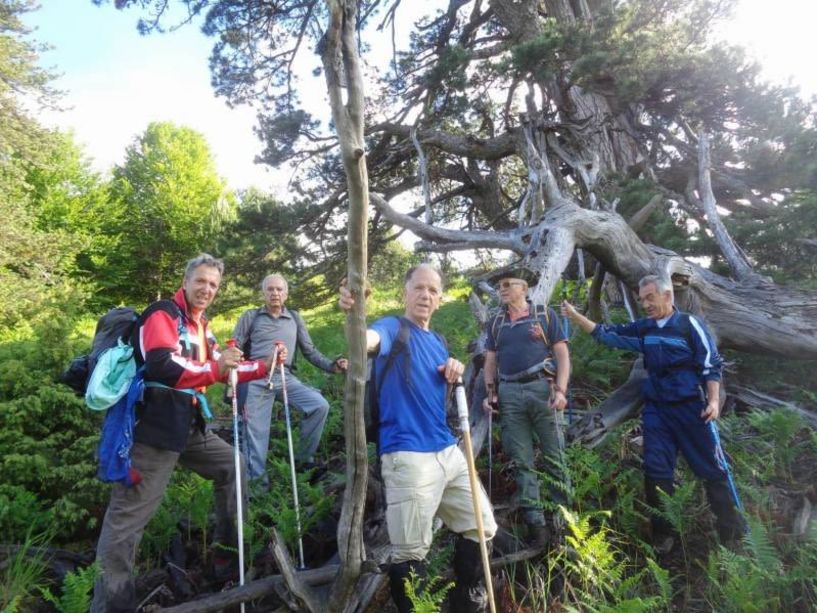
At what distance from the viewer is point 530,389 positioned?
415cm

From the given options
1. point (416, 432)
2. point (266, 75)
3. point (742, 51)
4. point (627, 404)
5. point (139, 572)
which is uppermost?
point (266, 75)

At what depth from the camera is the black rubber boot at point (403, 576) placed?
278cm

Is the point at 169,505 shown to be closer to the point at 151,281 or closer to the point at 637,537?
the point at 637,537

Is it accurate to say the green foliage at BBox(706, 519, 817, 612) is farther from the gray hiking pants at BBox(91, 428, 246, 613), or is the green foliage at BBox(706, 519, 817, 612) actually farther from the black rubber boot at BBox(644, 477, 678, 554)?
the gray hiking pants at BBox(91, 428, 246, 613)

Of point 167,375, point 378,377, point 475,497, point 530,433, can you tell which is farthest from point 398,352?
point 530,433

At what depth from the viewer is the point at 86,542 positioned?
4.43 metres

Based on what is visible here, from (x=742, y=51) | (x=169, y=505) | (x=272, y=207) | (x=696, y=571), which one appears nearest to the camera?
(x=696, y=571)

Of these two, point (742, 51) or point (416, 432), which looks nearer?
point (416, 432)

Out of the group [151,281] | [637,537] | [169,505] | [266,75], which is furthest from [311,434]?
[151,281]

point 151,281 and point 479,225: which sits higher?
point 151,281

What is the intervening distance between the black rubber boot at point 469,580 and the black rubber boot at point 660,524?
168 cm

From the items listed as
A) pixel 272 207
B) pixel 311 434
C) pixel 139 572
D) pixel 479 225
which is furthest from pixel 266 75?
pixel 139 572

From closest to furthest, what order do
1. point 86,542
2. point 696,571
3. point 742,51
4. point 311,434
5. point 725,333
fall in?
point 696,571 → point 86,542 → point 311,434 → point 725,333 → point 742,51

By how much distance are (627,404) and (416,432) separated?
10.9ft
